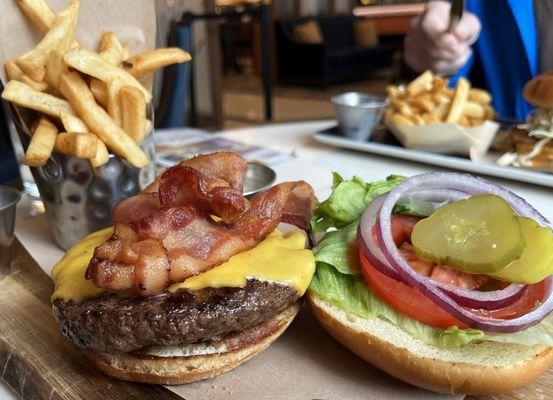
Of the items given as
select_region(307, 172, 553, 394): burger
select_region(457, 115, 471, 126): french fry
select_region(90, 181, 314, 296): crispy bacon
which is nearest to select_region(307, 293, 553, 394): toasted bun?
select_region(307, 172, 553, 394): burger

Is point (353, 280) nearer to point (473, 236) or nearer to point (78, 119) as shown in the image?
point (473, 236)

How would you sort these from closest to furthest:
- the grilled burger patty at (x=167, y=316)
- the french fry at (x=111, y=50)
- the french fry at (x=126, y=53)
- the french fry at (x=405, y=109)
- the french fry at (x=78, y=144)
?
the grilled burger patty at (x=167, y=316) < the french fry at (x=78, y=144) < the french fry at (x=111, y=50) < the french fry at (x=126, y=53) < the french fry at (x=405, y=109)

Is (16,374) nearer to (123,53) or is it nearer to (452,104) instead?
(123,53)

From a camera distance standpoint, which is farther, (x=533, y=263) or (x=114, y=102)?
(x=114, y=102)

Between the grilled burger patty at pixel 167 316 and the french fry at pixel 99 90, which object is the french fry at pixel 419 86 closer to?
the french fry at pixel 99 90

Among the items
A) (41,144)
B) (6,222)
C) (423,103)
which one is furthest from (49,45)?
(423,103)

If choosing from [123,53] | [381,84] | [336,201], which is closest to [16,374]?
[336,201]

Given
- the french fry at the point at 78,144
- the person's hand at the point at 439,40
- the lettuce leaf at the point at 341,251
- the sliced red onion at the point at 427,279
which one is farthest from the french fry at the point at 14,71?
the person's hand at the point at 439,40
